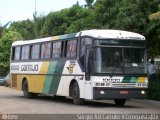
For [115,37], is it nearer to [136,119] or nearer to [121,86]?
[121,86]

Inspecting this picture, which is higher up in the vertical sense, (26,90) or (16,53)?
(16,53)

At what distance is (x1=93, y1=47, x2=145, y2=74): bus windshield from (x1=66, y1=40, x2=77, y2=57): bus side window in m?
1.74

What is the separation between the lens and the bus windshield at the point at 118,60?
2062 cm

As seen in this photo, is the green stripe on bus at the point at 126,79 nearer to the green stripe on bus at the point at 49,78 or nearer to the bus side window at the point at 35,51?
the green stripe on bus at the point at 49,78

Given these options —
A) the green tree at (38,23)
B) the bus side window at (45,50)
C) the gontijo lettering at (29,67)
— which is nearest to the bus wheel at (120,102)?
the bus side window at (45,50)

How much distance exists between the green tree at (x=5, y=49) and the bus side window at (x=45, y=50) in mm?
33273

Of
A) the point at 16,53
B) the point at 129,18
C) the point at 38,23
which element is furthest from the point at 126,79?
the point at 38,23

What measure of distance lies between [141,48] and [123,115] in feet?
16.7

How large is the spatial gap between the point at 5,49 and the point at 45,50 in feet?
116

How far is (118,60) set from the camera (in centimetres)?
2080

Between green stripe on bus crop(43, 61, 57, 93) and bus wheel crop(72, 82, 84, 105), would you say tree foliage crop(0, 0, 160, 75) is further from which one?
bus wheel crop(72, 82, 84, 105)

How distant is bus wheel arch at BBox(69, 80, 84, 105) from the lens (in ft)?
71.7

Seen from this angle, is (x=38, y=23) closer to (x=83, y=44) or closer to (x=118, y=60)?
(x=83, y=44)

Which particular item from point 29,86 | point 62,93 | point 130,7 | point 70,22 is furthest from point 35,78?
point 70,22
